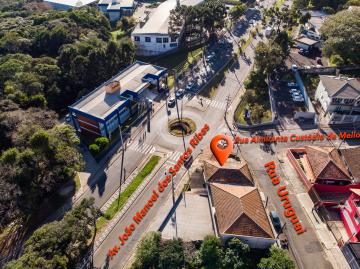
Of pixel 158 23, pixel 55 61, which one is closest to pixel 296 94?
pixel 158 23

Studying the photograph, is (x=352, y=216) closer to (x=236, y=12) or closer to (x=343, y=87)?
(x=343, y=87)

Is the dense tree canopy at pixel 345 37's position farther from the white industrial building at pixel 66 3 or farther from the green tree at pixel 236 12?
the white industrial building at pixel 66 3

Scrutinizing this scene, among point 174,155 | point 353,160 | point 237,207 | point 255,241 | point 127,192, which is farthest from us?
point 174,155

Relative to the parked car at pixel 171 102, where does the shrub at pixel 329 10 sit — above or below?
above

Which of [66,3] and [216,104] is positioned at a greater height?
[66,3]

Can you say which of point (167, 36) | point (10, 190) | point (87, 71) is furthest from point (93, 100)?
point (167, 36)

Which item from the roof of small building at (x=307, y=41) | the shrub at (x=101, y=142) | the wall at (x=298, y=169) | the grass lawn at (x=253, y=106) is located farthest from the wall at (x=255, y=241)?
the roof of small building at (x=307, y=41)
